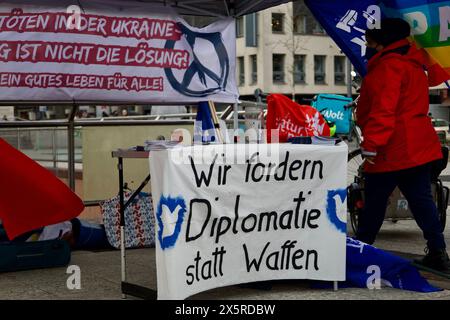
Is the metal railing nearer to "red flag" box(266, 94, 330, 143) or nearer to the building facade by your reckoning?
"red flag" box(266, 94, 330, 143)

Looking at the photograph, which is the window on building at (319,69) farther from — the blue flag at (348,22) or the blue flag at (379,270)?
the blue flag at (379,270)

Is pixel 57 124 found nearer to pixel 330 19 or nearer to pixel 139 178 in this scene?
pixel 139 178

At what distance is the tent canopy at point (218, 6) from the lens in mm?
8148

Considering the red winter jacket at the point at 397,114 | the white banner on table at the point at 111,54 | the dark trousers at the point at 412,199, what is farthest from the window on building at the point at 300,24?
the dark trousers at the point at 412,199

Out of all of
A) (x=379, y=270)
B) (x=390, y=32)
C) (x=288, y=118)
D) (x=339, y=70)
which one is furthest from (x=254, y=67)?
(x=379, y=270)

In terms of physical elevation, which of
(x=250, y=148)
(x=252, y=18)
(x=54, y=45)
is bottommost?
(x=250, y=148)

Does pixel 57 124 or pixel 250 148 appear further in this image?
pixel 57 124

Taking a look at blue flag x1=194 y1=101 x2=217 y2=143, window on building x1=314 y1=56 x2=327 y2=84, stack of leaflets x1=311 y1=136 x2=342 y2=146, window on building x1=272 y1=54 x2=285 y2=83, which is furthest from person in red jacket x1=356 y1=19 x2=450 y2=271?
window on building x1=314 y1=56 x2=327 y2=84

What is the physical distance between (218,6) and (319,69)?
180 ft

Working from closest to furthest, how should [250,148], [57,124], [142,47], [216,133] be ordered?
[250,148] → [216,133] → [142,47] → [57,124]

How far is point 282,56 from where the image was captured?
197ft

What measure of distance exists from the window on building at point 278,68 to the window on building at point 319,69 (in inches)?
136

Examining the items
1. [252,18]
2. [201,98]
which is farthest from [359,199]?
[252,18]

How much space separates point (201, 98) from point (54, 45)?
5.33 ft
